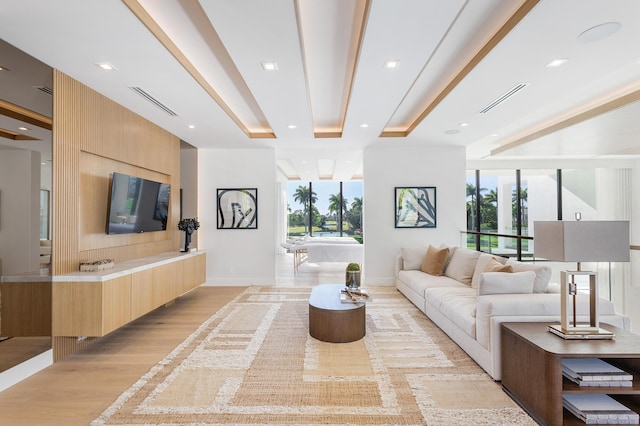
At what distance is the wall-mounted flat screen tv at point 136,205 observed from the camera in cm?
380

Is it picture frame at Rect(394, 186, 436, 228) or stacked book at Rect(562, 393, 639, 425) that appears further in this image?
picture frame at Rect(394, 186, 436, 228)

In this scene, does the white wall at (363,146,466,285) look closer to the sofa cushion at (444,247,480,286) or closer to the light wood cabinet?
the sofa cushion at (444,247,480,286)

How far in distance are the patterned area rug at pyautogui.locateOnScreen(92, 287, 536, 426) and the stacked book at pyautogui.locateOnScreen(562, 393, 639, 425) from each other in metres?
0.30

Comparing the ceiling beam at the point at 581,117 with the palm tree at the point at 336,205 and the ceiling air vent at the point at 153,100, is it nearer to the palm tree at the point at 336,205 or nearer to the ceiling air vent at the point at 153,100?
the ceiling air vent at the point at 153,100

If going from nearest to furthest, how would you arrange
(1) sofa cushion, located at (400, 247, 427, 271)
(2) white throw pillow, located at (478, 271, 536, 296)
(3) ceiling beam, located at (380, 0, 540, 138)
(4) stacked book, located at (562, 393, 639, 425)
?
(4) stacked book, located at (562, 393, 639, 425), (3) ceiling beam, located at (380, 0, 540, 138), (2) white throw pillow, located at (478, 271, 536, 296), (1) sofa cushion, located at (400, 247, 427, 271)

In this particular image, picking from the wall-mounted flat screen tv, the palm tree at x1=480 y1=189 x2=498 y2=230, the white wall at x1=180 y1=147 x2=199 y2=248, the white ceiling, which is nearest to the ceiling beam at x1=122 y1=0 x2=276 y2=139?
the white ceiling

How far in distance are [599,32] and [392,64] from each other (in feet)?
5.05

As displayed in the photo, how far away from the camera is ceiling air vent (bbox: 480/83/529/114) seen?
3.47 m

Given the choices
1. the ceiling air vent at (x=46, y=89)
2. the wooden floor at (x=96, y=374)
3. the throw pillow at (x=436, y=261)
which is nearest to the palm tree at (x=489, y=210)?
the throw pillow at (x=436, y=261)

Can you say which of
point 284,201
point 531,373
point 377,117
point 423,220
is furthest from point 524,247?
point 284,201

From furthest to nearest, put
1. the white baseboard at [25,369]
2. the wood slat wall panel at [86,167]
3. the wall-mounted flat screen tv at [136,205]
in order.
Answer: the wall-mounted flat screen tv at [136,205], the wood slat wall panel at [86,167], the white baseboard at [25,369]

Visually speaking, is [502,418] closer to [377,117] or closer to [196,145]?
[377,117]

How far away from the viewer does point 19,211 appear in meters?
2.72

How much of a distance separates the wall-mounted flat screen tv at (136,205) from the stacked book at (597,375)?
4485 millimetres
